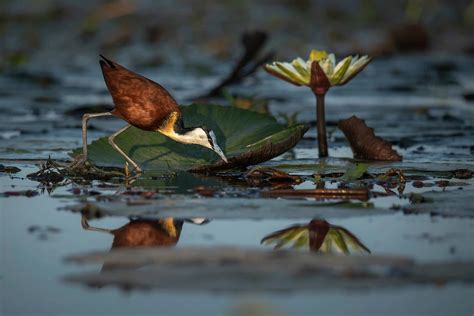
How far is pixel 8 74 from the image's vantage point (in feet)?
39.9

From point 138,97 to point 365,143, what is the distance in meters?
1.39

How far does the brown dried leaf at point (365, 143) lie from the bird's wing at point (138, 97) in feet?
3.72

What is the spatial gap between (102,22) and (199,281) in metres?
12.5

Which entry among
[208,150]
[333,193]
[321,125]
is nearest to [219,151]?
[208,150]

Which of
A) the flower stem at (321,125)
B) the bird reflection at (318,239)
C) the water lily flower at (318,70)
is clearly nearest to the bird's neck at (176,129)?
the water lily flower at (318,70)

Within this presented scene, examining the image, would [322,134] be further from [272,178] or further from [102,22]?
[102,22]

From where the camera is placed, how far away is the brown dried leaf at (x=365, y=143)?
583 centimetres

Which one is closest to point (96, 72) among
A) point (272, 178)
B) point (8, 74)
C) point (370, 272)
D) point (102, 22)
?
point (8, 74)

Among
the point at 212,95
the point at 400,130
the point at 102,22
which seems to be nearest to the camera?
the point at 400,130

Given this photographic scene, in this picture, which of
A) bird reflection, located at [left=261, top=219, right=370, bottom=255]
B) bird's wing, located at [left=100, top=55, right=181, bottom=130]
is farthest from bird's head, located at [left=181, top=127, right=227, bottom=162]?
bird reflection, located at [left=261, top=219, right=370, bottom=255]

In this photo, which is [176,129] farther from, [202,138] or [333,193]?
[333,193]

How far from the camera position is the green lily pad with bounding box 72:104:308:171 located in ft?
17.5

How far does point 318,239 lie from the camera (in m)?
3.80

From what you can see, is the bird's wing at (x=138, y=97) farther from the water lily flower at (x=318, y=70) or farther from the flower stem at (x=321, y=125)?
the flower stem at (x=321, y=125)
